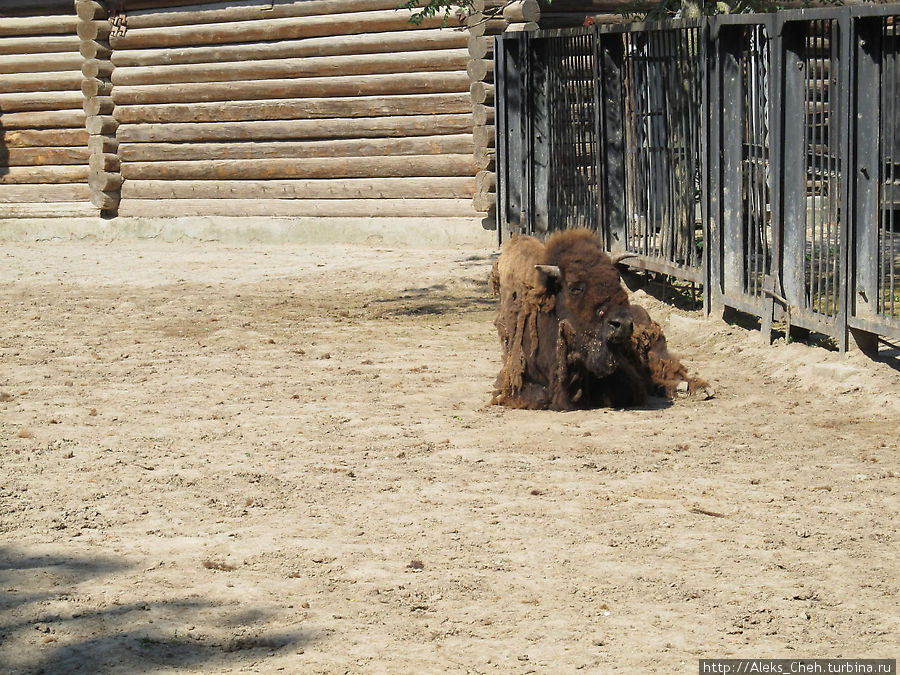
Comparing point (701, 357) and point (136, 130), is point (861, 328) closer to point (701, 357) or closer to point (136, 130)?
point (701, 357)

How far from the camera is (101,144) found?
16781 millimetres

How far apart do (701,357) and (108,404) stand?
4.10m

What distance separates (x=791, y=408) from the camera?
6.90 metres

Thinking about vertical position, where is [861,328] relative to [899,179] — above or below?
below

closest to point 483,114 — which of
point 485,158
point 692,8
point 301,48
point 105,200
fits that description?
point 485,158

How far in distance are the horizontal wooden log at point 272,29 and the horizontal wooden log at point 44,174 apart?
1.94m

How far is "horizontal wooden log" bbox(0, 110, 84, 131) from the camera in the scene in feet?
56.7

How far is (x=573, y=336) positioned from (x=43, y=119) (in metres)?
12.9

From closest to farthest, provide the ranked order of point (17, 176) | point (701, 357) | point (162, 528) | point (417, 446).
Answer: point (162, 528)
point (417, 446)
point (701, 357)
point (17, 176)

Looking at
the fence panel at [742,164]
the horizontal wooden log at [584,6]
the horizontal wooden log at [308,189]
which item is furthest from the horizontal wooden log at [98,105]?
the fence panel at [742,164]

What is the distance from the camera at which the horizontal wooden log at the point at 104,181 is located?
55.2 ft

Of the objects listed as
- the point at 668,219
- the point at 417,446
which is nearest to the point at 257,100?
the point at 668,219

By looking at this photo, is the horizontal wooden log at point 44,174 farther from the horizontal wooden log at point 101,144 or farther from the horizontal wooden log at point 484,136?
the horizontal wooden log at point 484,136

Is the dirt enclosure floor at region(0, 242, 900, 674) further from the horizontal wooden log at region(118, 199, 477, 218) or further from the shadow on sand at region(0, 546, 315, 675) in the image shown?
the horizontal wooden log at region(118, 199, 477, 218)
